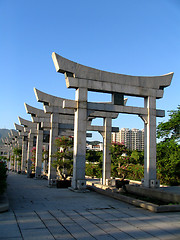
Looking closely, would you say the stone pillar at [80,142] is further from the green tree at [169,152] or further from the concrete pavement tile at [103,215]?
the green tree at [169,152]

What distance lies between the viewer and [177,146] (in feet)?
61.5

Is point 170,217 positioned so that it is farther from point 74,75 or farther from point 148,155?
point 74,75

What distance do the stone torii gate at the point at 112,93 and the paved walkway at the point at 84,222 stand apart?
203 inches

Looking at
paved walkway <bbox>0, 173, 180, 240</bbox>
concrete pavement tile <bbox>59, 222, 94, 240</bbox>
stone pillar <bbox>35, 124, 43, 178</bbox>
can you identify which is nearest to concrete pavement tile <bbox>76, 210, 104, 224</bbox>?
paved walkway <bbox>0, 173, 180, 240</bbox>

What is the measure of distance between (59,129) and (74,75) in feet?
27.1

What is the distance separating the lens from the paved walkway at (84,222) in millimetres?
5691

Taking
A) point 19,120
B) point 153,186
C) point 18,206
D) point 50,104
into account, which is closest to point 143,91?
point 153,186

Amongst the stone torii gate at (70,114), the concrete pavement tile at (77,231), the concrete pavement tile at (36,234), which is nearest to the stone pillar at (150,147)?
the stone torii gate at (70,114)

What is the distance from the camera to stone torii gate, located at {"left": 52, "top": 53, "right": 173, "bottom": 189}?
13.7 meters

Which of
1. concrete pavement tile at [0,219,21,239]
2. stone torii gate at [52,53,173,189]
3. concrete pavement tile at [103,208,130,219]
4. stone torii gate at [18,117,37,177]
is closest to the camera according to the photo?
concrete pavement tile at [0,219,21,239]

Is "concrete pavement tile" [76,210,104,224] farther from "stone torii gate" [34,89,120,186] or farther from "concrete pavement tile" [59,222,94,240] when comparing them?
"stone torii gate" [34,89,120,186]

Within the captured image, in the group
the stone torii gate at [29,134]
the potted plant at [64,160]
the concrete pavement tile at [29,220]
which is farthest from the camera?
the stone torii gate at [29,134]

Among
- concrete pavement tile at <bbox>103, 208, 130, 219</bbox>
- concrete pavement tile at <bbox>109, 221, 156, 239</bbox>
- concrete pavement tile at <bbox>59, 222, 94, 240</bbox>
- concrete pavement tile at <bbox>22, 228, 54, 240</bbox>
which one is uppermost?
concrete pavement tile at <bbox>22, 228, 54, 240</bbox>

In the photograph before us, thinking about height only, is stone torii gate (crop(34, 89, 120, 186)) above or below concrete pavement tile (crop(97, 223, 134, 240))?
above
